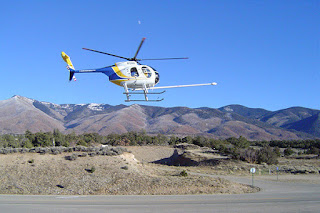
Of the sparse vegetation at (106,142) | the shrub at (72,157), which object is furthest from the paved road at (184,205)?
the sparse vegetation at (106,142)

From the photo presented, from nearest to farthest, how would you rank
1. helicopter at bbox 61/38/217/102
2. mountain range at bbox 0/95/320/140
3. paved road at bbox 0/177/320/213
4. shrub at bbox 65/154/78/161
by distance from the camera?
1. paved road at bbox 0/177/320/213
2. helicopter at bbox 61/38/217/102
3. shrub at bbox 65/154/78/161
4. mountain range at bbox 0/95/320/140

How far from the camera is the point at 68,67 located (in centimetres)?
2372

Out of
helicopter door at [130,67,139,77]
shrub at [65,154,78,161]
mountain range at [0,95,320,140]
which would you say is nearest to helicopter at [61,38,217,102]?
helicopter door at [130,67,139,77]

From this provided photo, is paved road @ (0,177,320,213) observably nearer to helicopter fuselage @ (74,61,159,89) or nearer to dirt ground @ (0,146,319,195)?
dirt ground @ (0,146,319,195)

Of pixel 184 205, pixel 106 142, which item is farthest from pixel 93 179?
pixel 106 142

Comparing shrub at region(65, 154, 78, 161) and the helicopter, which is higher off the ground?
the helicopter

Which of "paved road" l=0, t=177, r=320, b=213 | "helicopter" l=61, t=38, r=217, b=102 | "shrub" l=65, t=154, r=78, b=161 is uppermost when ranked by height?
"helicopter" l=61, t=38, r=217, b=102

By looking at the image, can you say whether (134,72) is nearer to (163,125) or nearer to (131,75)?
(131,75)

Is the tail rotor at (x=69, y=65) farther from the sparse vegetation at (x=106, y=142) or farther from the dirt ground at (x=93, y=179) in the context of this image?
the sparse vegetation at (x=106, y=142)

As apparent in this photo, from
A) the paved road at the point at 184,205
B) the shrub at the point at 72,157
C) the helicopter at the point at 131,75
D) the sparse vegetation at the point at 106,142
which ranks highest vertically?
the helicopter at the point at 131,75

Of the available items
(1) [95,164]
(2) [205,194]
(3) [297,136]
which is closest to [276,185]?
(2) [205,194]

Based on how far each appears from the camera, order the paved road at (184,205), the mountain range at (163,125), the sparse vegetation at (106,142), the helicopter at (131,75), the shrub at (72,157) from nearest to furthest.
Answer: the paved road at (184,205), the helicopter at (131,75), the shrub at (72,157), the sparse vegetation at (106,142), the mountain range at (163,125)

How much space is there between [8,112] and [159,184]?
149 meters

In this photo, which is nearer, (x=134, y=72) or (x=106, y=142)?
(x=134, y=72)
